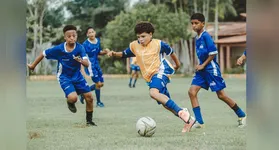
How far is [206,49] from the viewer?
7.36 metres

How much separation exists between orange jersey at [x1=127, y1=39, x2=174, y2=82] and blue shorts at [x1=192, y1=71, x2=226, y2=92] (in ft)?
1.61

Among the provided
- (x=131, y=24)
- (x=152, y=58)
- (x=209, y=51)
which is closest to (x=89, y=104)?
(x=152, y=58)

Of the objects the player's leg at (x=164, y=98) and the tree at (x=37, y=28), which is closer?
the player's leg at (x=164, y=98)

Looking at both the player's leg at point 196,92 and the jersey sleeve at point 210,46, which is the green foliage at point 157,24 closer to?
the player's leg at point 196,92

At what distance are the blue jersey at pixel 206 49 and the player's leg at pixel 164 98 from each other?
25.6 inches

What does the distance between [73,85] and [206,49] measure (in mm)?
1929

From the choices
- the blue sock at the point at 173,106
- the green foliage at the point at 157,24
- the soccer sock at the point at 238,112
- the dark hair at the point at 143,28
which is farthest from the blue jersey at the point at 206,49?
the green foliage at the point at 157,24

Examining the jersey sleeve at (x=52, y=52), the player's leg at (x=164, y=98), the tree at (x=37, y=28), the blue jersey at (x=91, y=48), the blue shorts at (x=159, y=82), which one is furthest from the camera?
the tree at (x=37, y=28)

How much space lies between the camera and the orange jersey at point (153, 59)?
711cm

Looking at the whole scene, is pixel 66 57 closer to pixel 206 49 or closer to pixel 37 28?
pixel 206 49

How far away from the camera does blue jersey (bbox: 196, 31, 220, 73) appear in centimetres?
729

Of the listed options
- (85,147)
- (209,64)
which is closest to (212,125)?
(209,64)
